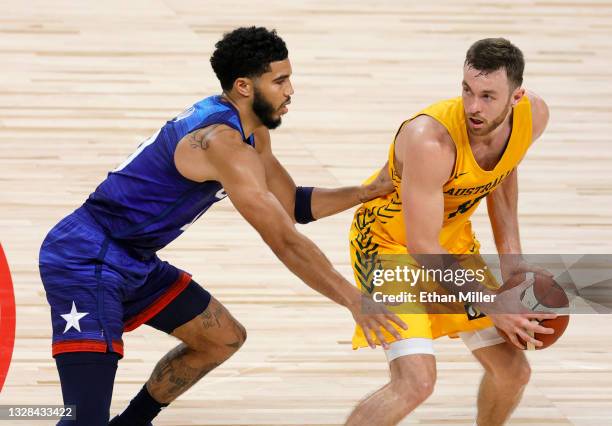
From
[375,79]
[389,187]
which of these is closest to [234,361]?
[389,187]

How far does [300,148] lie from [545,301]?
150 inches

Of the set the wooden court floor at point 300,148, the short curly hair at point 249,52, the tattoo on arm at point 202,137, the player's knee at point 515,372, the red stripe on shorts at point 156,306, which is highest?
the short curly hair at point 249,52

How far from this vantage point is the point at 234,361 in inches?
231

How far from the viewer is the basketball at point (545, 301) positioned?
454 centimetres

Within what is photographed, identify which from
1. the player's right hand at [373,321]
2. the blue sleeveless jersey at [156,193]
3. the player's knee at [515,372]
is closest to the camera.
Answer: the player's right hand at [373,321]

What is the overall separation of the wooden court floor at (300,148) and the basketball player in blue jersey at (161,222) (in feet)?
3.27

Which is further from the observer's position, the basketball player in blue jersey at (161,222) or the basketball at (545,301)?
the basketball at (545,301)

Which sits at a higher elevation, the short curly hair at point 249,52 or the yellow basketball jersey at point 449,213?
the short curly hair at point 249,52

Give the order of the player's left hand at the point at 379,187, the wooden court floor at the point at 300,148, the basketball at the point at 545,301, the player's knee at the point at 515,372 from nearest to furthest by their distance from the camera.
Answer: the basketball at the point at 545,301 → the player's knee at the point at 515,372 → the player's left hand at the point at 379,187 → the wooden court floor at the point at 300,148

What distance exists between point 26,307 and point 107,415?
196cm

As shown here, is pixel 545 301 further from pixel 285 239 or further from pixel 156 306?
pixel 156 306

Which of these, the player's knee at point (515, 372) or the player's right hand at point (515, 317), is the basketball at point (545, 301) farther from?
the player's knee at point (515, 372)

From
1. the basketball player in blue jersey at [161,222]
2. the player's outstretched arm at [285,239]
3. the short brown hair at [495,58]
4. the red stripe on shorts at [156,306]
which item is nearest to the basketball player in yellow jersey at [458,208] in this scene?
the short brown hair at [495,58]

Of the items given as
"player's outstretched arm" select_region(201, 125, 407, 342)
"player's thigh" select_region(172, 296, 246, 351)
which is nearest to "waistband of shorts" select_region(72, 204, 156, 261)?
"player's thigh" select_region(172, 296, 246, 351)
